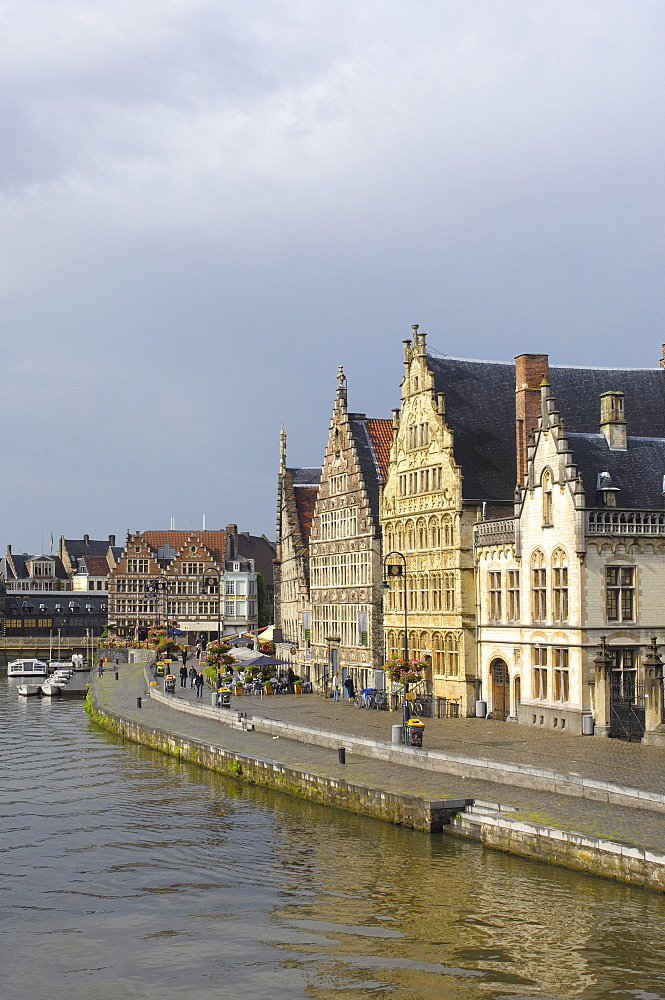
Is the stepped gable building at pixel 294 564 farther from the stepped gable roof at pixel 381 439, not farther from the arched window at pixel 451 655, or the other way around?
the arched window at pixel 451 655

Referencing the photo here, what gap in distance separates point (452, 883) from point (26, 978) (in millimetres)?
8864

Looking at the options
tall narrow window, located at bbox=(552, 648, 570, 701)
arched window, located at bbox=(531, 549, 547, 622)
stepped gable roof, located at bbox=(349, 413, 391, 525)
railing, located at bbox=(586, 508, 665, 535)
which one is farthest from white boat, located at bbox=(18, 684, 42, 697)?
railing, located at bbox=(586, 508, 665, 535)

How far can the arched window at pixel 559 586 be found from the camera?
138ft

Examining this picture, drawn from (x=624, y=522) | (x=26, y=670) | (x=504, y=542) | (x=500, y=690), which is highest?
(x=624, y=522)

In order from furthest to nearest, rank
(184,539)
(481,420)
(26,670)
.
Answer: (184,539)
(26,670)
(481,420)

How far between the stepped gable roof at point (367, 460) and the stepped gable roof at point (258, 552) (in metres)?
74.8

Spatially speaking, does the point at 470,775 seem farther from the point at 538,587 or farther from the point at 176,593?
the point at 176,593

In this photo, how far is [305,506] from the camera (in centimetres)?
8131

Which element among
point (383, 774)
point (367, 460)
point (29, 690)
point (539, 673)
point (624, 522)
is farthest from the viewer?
point (29, 690)

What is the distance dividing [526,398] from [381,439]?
15.4 metres

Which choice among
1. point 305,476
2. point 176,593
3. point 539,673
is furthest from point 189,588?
point 539,673

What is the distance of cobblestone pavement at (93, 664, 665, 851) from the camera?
2455 centimetres

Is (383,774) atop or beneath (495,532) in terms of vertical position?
beneath

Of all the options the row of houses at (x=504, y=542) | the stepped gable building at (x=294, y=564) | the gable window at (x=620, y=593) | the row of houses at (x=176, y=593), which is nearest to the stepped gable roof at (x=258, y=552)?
the row of houses at (x=176, y=593)
